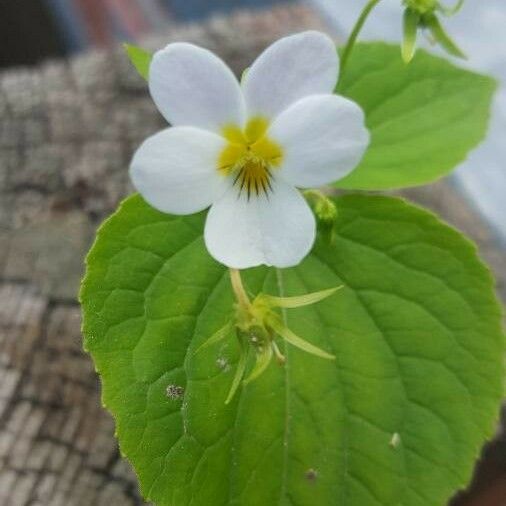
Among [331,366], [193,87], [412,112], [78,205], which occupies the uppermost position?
[193,87]

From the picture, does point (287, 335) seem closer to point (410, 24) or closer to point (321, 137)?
point (321, 137)

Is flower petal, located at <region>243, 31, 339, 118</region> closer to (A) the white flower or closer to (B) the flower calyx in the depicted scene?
(A) the white flower

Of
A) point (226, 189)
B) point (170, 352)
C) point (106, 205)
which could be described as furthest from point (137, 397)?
point (106, 205)

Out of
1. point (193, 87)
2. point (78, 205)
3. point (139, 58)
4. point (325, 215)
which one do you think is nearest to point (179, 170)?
point (193, 87)

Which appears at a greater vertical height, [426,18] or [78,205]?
[426,18]

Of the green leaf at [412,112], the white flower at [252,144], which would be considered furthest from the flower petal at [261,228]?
the green leaf at [412,112]

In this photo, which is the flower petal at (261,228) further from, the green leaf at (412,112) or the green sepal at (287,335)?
the green leaf at (412,112)

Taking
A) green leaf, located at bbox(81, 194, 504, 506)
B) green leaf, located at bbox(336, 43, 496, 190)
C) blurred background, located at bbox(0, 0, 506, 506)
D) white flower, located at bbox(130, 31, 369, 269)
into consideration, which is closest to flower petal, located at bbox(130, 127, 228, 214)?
white flower, located at bbox(130, 31, 369, 269)
